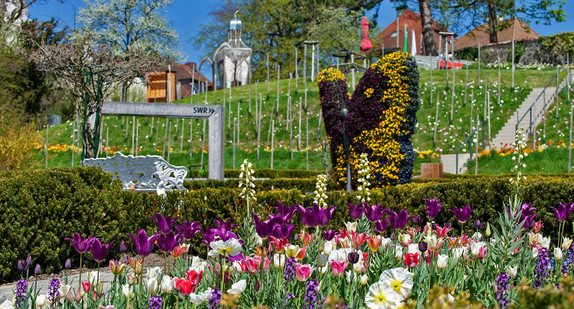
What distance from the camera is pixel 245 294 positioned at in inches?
97.6

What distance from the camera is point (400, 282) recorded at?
1963 mm

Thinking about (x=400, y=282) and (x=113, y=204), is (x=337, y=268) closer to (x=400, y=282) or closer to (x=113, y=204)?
(x=400, y=282)

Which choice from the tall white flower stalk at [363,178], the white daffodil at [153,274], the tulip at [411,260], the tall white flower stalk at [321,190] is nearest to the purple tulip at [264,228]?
the white daffodil at [153,274]

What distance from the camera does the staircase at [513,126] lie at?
17828mm

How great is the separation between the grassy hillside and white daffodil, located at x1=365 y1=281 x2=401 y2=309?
15.2m

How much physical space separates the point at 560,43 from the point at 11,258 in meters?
35.3

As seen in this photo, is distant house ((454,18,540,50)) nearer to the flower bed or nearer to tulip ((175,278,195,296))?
the flower bed

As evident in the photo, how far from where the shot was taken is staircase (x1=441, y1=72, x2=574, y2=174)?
17828 mm

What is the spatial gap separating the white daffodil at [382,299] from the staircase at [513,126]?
632 inches

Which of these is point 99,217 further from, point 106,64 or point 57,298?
point 106,64

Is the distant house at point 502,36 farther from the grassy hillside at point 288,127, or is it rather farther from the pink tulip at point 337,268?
the pink tulip at point 337,268

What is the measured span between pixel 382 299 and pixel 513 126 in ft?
66.7

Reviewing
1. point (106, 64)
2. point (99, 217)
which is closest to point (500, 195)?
point (99, 217)

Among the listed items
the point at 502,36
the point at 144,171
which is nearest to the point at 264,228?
the point at 144,171
